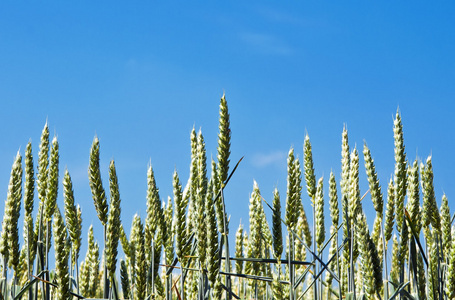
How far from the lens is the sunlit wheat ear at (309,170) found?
3.73 meters

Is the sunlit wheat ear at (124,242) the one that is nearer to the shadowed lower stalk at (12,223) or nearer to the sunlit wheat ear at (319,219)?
the shadowed lower stalk at (12,223)

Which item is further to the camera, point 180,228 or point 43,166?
point 43,166

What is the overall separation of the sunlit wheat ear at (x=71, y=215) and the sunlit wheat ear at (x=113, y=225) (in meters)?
0.29

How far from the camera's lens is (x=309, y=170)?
3.76 meters

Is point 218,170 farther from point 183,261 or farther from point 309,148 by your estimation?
point 309,148

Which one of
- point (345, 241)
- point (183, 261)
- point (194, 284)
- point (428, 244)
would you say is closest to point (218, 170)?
point (183, 261)

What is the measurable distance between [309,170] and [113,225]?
1453 millimetres

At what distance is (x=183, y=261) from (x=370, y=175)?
44.4 inches

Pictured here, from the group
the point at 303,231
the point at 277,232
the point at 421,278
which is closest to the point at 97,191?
the point at 277,232

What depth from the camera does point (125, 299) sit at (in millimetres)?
3096

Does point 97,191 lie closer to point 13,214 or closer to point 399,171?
point 13,214

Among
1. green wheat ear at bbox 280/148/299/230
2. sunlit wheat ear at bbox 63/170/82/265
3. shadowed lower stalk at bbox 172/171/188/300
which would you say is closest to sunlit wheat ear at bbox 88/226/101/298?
sunlit wheat ear at bbox 63/170/82/265

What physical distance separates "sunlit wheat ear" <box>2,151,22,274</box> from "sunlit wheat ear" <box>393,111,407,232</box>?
2.02 metres

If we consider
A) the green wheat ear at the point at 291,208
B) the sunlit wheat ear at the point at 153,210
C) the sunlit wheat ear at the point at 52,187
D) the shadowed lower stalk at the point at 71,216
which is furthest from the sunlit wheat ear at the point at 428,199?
the sunlit wheat ear at the point at 52,187
